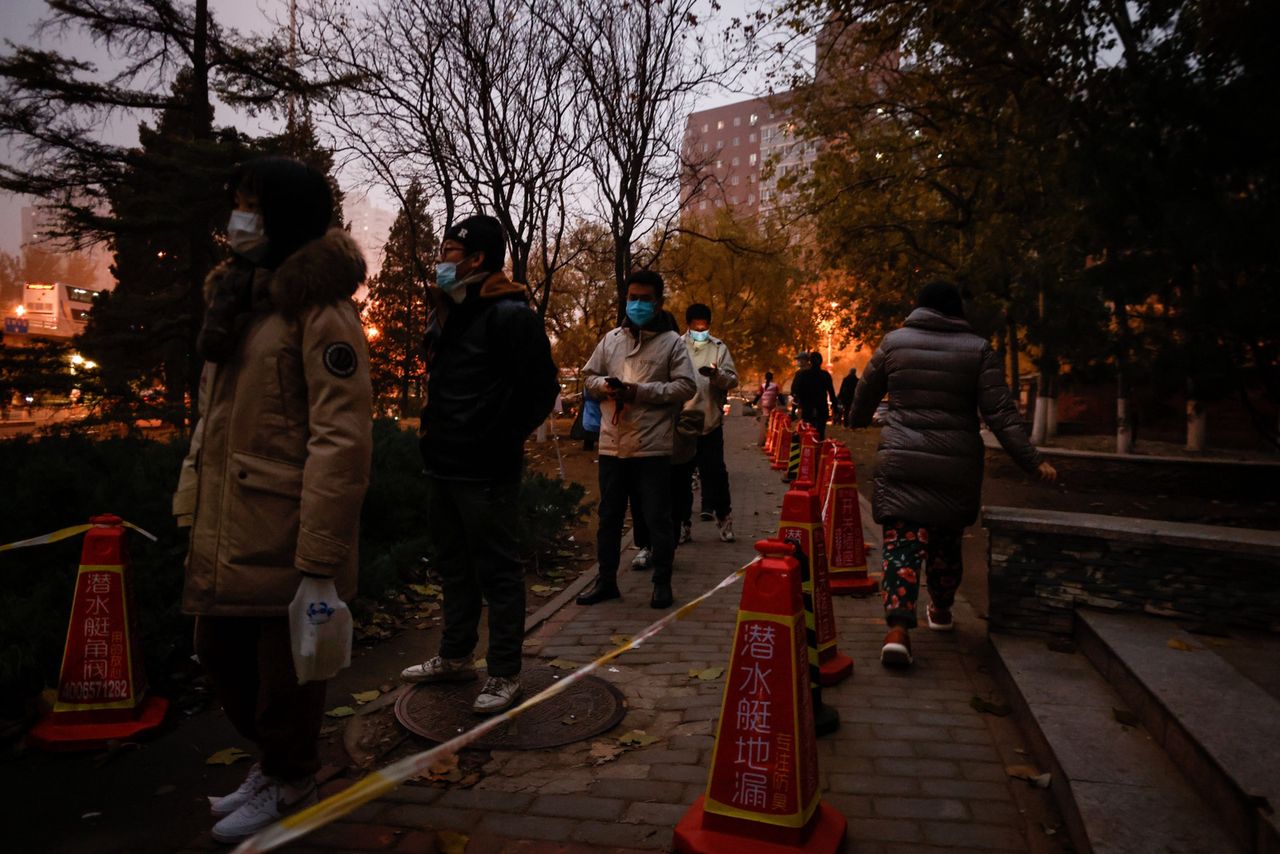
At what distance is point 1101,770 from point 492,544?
2.67m

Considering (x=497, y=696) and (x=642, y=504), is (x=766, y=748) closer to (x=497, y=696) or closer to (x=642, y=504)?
(x=497, y=696)

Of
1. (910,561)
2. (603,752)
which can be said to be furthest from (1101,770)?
(603,752)

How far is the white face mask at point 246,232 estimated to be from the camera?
282cm

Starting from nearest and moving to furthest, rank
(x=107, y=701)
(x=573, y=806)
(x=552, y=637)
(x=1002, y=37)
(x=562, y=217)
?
(x=573, y=806) → (x=107, y=701) → (x=552, y=637) → (x=1002, y=37) → (x=562, y=217)

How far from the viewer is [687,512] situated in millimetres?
8289

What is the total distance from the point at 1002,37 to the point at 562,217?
9889mm

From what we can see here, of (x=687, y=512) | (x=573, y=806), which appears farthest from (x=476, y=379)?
(x=687, y=512)

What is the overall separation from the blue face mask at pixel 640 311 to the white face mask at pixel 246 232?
137 inches

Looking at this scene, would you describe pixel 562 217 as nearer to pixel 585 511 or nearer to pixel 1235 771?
pixel 585 511

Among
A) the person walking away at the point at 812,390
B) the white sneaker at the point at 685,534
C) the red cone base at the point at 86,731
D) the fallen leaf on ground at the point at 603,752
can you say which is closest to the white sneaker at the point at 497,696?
the fallen leaf on ground at the point at 603,752

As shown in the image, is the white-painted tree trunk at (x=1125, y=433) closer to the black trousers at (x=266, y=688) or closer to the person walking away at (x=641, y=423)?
the person walking away at (x=641, y=423)

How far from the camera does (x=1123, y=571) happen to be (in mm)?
4484

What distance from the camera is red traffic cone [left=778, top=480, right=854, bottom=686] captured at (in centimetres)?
430

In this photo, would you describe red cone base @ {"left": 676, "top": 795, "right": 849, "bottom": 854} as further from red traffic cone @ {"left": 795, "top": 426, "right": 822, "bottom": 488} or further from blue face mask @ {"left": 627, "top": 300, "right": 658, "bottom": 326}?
red traffic cone @ {"left": 795, "top": 426, "right": 822, "bottom": 488}
